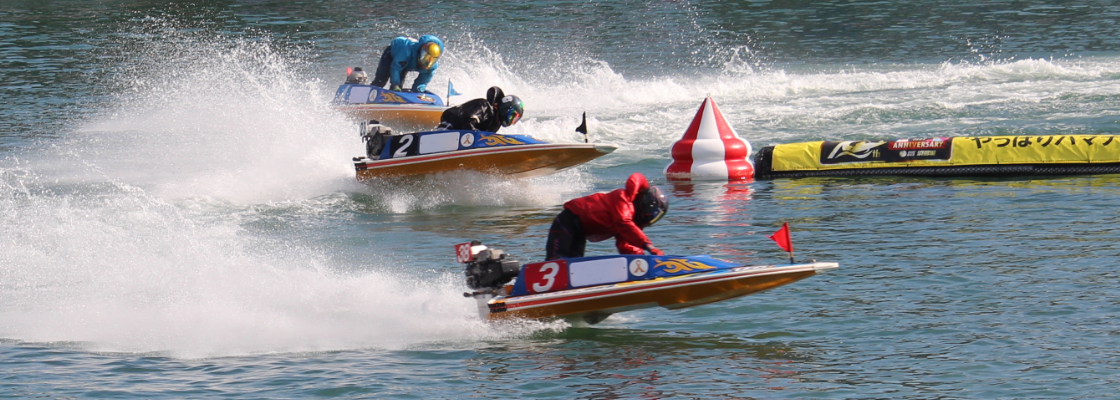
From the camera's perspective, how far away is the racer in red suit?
8727 mm

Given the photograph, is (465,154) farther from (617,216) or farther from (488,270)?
(617,216)

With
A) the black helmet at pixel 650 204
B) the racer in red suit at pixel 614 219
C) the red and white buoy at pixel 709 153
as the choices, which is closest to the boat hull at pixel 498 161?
the red and white buoy at pixel 709 153

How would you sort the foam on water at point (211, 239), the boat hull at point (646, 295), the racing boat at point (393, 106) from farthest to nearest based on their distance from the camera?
the racing boat at point (393, 106), the foam on water at point (211, 239), the boat hull at point (646, 295)

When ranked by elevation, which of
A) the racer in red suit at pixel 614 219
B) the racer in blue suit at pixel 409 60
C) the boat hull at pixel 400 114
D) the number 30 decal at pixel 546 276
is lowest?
the number 30 decal at pixel 546 276

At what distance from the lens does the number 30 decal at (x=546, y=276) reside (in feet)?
28.5

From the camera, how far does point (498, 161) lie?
49.0ft

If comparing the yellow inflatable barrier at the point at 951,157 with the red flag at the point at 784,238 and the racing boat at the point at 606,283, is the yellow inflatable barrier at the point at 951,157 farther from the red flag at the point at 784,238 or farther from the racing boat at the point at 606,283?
the red flag at the point at 784,238

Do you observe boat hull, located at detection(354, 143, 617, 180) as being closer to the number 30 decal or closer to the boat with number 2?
the boat with number 2

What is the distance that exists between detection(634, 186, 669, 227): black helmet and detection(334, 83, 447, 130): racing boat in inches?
445

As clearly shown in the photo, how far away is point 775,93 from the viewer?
23.4 metres

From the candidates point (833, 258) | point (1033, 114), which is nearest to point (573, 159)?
point (833, 258)

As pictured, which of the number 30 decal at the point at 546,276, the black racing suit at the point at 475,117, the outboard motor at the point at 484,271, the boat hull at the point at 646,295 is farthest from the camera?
the black racing suit at the point at 475,117

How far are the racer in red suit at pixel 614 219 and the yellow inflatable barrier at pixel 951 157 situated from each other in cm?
772

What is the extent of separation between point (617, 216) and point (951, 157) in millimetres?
8319
